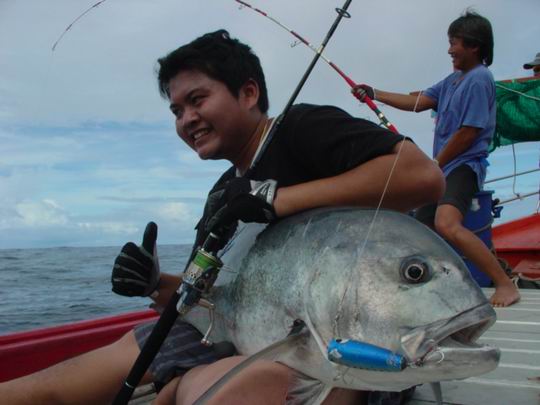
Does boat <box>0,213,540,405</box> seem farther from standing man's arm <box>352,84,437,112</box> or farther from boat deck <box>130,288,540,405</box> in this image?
standing man's arm <box>352,84,437,112</box>

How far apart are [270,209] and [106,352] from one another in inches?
40.4

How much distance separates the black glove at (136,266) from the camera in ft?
6.52

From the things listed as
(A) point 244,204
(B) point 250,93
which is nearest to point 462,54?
(B) point 250,93

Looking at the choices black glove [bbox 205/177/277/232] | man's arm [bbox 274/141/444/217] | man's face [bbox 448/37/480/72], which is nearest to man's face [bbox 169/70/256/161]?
black glove [bbox 205/177/277/232]

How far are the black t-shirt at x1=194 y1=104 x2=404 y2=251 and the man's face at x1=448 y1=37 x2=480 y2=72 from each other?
2685 mm

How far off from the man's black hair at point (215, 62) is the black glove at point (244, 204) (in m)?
0.52

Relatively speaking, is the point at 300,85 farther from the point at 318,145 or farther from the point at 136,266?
the point at 136,266

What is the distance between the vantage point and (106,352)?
2227 mm

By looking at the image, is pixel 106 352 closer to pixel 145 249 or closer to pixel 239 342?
pixel 145 249

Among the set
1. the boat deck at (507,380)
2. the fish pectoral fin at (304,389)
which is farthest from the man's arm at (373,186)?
the boat deck at (507,380)

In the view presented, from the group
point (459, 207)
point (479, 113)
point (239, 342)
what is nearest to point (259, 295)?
point (239, 342)

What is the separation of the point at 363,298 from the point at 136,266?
982 mm

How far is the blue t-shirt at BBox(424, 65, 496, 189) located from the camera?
13.4ft

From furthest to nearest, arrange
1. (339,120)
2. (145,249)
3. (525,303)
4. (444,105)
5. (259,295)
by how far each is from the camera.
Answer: (444,105) → (525,303) → (145,249) → (339,120) → (259,295)
